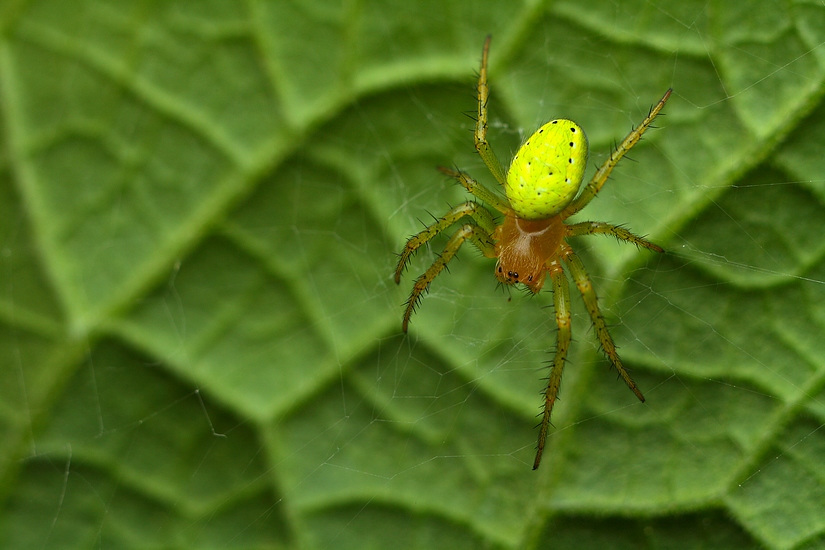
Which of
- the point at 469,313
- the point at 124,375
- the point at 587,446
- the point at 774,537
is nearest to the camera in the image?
the point at 774,537

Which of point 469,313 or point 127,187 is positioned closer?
point 469,313

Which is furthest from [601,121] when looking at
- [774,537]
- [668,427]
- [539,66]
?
[774,537]

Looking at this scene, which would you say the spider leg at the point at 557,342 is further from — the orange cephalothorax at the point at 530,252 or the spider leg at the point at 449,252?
the spider leg at the point at 449,252

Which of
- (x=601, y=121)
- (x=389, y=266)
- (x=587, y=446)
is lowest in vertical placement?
(x=587, y=446)

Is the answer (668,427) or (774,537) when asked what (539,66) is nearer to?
(668,427)

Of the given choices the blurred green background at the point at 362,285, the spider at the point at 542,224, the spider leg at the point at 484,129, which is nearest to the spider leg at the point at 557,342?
the spider at the point at 542,224

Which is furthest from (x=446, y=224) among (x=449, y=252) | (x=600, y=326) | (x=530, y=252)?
(x=600, y=326)
